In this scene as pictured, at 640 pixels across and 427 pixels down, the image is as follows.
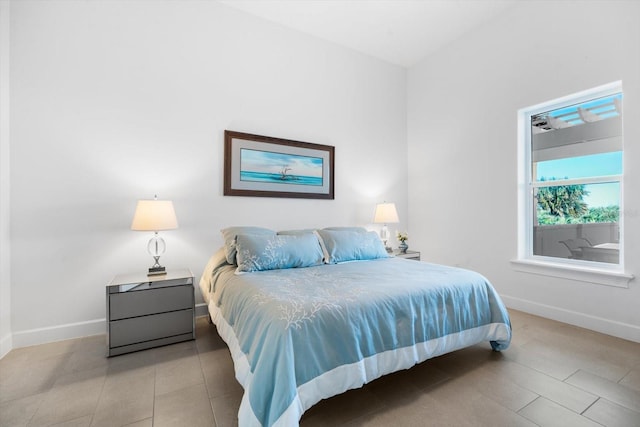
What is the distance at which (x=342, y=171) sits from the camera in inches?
159

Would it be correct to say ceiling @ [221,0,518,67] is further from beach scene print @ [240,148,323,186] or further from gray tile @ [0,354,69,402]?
gray tile @ [0,354,69,402]

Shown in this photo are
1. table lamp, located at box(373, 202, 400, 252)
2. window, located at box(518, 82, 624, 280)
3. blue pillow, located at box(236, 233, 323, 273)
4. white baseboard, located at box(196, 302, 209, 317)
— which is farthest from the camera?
table lamp, located at box(373, 202, 400, 252)

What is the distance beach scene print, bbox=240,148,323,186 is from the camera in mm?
3305

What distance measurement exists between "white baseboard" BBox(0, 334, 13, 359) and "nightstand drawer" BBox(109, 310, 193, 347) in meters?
0.80

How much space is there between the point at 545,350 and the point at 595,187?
5.47 ft

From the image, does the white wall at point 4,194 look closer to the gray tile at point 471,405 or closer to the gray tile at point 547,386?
the gray tile at point 471,405

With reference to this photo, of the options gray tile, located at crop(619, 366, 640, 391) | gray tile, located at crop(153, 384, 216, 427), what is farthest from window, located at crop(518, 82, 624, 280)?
gray tile, located at crop(153, 384, 216, 427)

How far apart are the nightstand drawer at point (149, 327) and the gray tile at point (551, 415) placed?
2397mm

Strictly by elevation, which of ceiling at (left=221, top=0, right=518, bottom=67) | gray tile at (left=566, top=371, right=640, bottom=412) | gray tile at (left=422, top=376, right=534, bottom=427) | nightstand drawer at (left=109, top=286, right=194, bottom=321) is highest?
ceiling at (left=221, top=0, right=518, bottom=67)

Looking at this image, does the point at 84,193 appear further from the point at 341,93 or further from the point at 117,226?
the point at 341,93

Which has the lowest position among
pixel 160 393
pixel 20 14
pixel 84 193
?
pixel 160 393

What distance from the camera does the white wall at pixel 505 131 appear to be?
99.3 inches

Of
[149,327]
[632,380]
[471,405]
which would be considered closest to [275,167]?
[149,327]

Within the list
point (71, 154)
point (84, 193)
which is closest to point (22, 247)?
point (84, 193)
